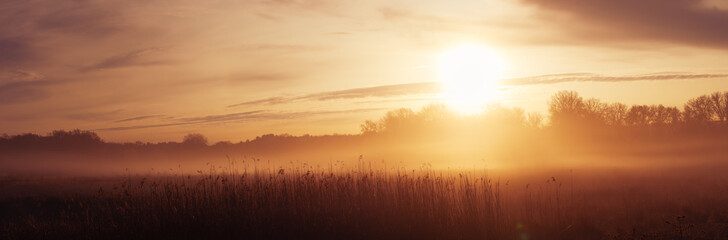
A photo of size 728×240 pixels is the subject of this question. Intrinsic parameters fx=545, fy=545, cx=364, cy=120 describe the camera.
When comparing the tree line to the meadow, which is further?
the tree line

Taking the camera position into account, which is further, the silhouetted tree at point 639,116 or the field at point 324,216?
the silhouetted tree at point 639,116

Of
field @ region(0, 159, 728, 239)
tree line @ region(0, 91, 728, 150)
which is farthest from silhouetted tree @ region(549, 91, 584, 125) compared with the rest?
field @ region(0, 159, 728, 239)

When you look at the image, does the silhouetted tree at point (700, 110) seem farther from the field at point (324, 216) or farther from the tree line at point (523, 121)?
the field at point (324, 216)

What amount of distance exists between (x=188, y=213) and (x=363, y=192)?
479cm

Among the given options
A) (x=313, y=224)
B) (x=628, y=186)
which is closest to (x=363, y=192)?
(x=313, y=224)

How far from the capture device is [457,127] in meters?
81.8

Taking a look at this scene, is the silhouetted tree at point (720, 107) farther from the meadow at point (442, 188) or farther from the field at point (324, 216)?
the field at point (324, 216)

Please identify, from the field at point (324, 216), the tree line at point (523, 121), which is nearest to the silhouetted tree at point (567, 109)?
the tree line at point (523, 121)

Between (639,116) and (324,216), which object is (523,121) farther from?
(324,216)

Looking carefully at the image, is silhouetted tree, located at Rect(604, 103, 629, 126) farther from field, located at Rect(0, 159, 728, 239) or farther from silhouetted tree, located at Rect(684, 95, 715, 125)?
field, located at Rect(0, 159, 728, 239)

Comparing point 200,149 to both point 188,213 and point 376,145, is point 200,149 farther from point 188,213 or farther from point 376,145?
point 188,213

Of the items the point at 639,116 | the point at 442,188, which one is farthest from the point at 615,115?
the point at 442,188

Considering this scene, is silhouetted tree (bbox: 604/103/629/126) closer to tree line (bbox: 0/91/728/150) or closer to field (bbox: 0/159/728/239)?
tree line (bbox: 0/91/728/150)

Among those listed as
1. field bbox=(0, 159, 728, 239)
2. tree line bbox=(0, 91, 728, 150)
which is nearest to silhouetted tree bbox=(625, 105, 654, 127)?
tree line bbox=(0, 91, 728, 150)
